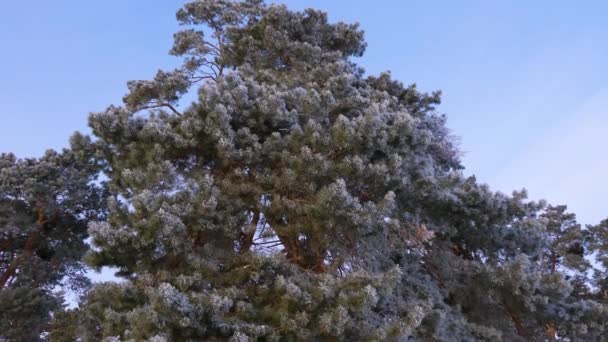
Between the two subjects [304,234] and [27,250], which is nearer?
[304,234]

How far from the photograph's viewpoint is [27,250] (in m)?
10.2

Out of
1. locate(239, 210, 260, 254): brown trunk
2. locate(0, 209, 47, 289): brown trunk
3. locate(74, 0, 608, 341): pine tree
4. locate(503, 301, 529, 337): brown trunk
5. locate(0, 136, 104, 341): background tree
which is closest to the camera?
locate(74, 0, 608, 341): pine tree

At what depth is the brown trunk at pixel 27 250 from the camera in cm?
985

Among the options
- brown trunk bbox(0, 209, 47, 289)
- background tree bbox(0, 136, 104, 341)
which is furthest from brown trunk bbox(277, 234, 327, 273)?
brown trunk bbox(0, 209, 47, 289)

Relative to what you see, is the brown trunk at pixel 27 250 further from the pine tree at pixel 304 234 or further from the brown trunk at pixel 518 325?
the brown trunk at pixel 518 325

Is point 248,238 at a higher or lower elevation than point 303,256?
higher

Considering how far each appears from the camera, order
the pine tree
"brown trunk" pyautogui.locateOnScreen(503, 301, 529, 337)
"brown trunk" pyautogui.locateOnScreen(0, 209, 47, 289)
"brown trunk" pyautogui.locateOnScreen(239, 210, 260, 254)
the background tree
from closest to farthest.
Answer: the pine tree, "brown trunk" pyautogui.locateOnScreen(239, 210, 260, 254), "brown trunk" pyautogui.locateOnScreen(503, 301, 529, 337), the background tree, "brown trunk" pyautogui.locateOnScreen(0, 209, 47, 289)

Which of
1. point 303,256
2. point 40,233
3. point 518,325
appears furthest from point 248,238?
A: point 40,233

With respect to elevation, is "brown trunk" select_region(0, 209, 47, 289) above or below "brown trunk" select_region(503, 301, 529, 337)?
above

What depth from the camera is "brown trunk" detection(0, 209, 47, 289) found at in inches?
388

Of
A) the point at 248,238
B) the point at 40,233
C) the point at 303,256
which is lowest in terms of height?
the point at 303,256

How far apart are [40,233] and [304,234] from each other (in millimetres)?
6249

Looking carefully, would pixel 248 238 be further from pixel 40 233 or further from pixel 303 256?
pixel 40 233

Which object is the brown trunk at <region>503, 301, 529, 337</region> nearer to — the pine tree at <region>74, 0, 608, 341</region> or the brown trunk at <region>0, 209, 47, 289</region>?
the pine tree at <region>74, 0, 608, 341</region>
